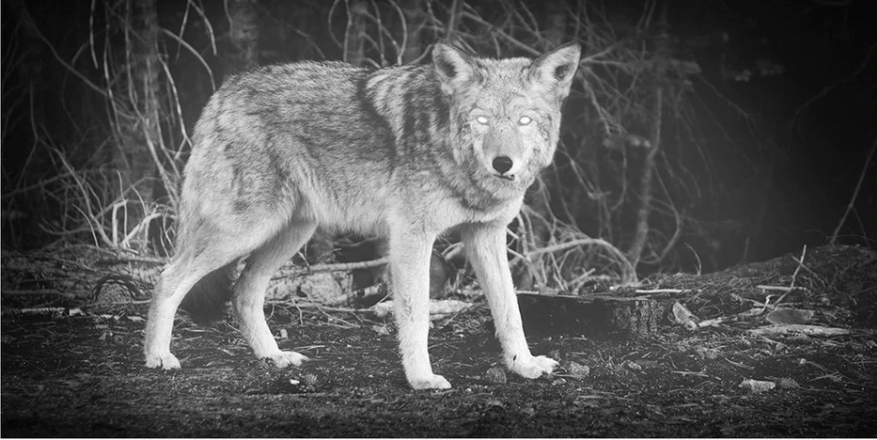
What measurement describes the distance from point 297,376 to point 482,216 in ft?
3.55

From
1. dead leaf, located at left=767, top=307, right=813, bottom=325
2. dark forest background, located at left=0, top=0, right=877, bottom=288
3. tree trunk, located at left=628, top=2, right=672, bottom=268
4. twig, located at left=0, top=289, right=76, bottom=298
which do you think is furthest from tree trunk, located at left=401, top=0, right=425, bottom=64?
dead leaf, located at left=767, top=307, right=813, bottom=325

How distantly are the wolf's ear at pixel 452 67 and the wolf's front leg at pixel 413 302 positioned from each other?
0.64m

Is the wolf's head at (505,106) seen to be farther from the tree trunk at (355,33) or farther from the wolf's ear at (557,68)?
the tree trunk at (355,33)

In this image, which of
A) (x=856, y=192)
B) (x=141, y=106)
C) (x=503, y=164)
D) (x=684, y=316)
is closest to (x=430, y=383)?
(x=503, y=164)

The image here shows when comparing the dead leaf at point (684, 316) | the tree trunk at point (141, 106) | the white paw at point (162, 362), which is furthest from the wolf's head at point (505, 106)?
the tree trunk at point (141, 106)

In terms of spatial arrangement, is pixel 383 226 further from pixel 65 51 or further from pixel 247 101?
pixel 65 51

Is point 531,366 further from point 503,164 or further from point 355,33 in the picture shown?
point 355,33

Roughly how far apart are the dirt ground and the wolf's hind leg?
113 millimetres

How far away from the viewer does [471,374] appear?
3957mm

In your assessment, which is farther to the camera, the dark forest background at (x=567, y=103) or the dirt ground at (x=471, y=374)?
the dark forest background at (x=567, y=103)

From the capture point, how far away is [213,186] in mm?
4039

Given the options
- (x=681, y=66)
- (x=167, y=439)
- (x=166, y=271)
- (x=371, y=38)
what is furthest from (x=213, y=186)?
(x=681, y=66)

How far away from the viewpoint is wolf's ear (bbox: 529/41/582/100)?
370 cm

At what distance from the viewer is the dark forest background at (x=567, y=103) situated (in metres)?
5.41
